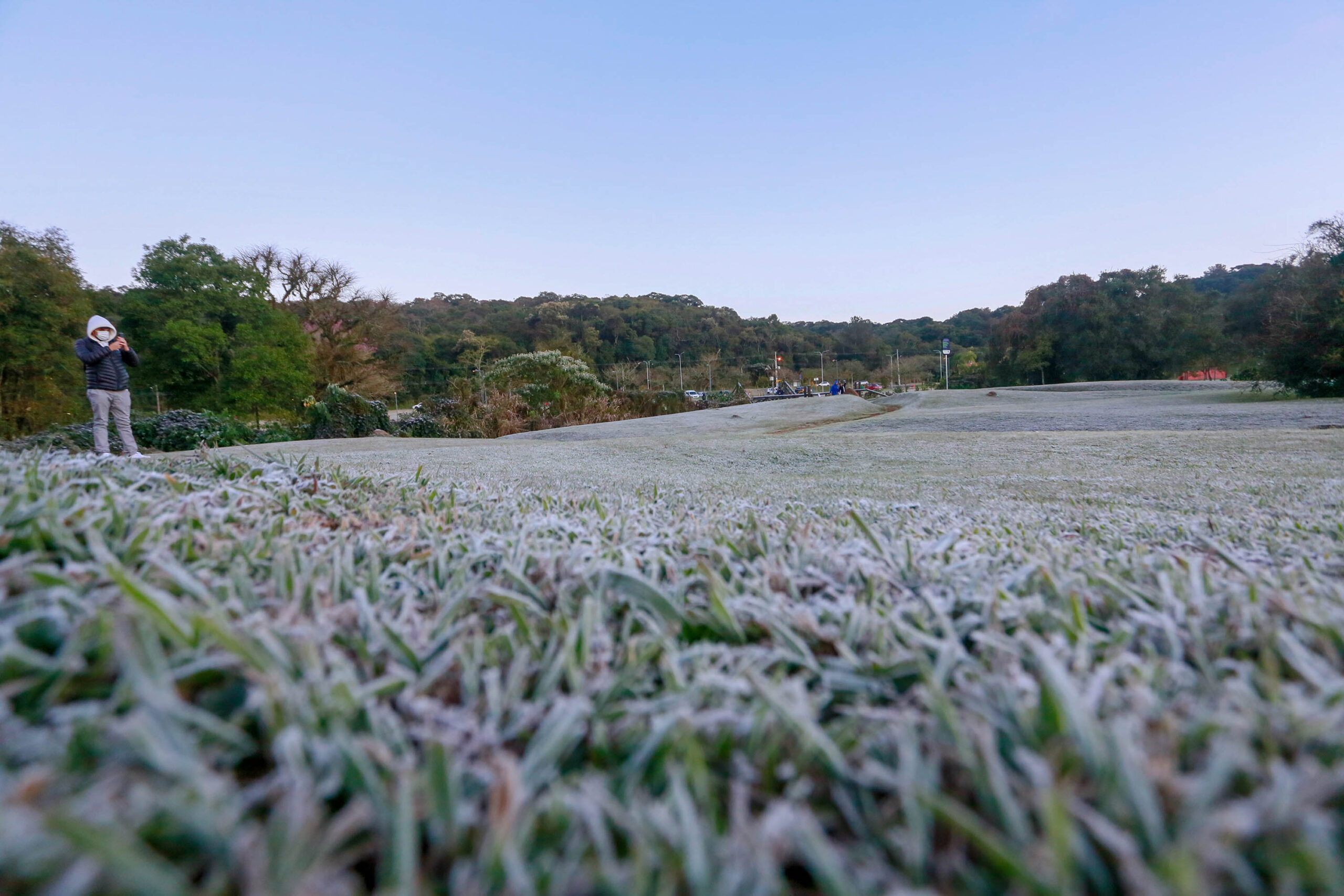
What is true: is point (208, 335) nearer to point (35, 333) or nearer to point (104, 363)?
point (35, 333)

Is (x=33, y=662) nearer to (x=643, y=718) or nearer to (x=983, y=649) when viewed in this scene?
(x=643, y=718)

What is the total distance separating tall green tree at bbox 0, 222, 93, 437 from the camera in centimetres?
1659

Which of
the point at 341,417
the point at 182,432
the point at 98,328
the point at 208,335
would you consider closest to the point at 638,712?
the point at 98,328

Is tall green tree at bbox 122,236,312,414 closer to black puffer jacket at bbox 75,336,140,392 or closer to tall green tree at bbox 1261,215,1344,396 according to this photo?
black puffer jacket at bbox 75,336,140,392

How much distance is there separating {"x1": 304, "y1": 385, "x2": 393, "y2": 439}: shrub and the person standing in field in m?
6.70

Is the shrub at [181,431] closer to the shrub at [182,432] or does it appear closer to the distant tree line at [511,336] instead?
the shrub at [182,432]

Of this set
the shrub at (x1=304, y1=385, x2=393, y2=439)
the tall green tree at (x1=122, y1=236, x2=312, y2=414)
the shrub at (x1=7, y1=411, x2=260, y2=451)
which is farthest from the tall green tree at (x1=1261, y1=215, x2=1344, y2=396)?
the tall green tree at (x1=122, y1=236, x2=312, y2=414)

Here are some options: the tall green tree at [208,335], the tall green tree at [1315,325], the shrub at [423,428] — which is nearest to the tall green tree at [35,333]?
the tall green tree at [208,335]

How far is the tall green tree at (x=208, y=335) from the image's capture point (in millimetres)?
23047

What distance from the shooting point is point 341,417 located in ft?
46.9

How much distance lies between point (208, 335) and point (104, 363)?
1966 centimetres

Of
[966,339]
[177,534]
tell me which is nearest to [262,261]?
[177,534]

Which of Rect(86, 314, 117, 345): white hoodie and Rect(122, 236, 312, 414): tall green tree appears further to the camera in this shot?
Rect(122, 236, 312, 414): tall green tree

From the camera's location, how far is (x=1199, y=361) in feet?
109
